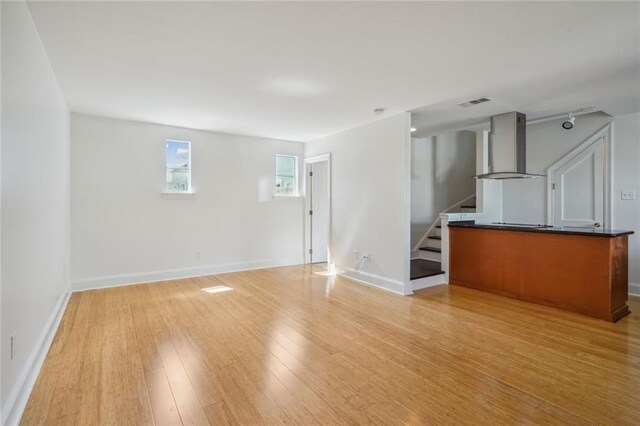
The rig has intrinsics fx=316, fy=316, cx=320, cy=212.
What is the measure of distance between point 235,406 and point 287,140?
4.99 metres

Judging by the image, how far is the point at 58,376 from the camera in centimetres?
223

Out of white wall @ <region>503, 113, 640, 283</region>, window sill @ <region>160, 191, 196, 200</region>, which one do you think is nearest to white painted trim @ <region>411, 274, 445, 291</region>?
white wall @ <region>503, 113, 640, 283</region>

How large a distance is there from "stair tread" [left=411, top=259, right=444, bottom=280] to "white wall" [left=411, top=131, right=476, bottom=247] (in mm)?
729

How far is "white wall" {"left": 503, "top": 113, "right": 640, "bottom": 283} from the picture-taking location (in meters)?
4.27

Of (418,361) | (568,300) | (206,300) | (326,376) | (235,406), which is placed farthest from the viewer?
(206,300)

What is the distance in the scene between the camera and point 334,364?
7.86 ft

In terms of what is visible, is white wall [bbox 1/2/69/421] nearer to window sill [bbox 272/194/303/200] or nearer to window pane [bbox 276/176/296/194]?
window sill [bbox 272/194/303/200]

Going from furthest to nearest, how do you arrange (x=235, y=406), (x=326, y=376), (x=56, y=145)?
(x=56, y=145)
(x=326, y=376)
(x=235, y=406)

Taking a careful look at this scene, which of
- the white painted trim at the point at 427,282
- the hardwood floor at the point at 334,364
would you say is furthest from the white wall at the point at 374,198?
the hardwood floor at the point at 334,364

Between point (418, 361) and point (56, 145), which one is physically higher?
point (56, 145)

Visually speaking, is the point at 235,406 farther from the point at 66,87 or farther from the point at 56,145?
the point at 66,87

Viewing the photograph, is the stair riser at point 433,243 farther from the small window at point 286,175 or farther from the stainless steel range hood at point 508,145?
the small window at point 286,175

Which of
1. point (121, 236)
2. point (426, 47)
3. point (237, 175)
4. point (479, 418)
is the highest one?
point (426, 47)

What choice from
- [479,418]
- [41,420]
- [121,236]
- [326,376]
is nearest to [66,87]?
[121,236]
